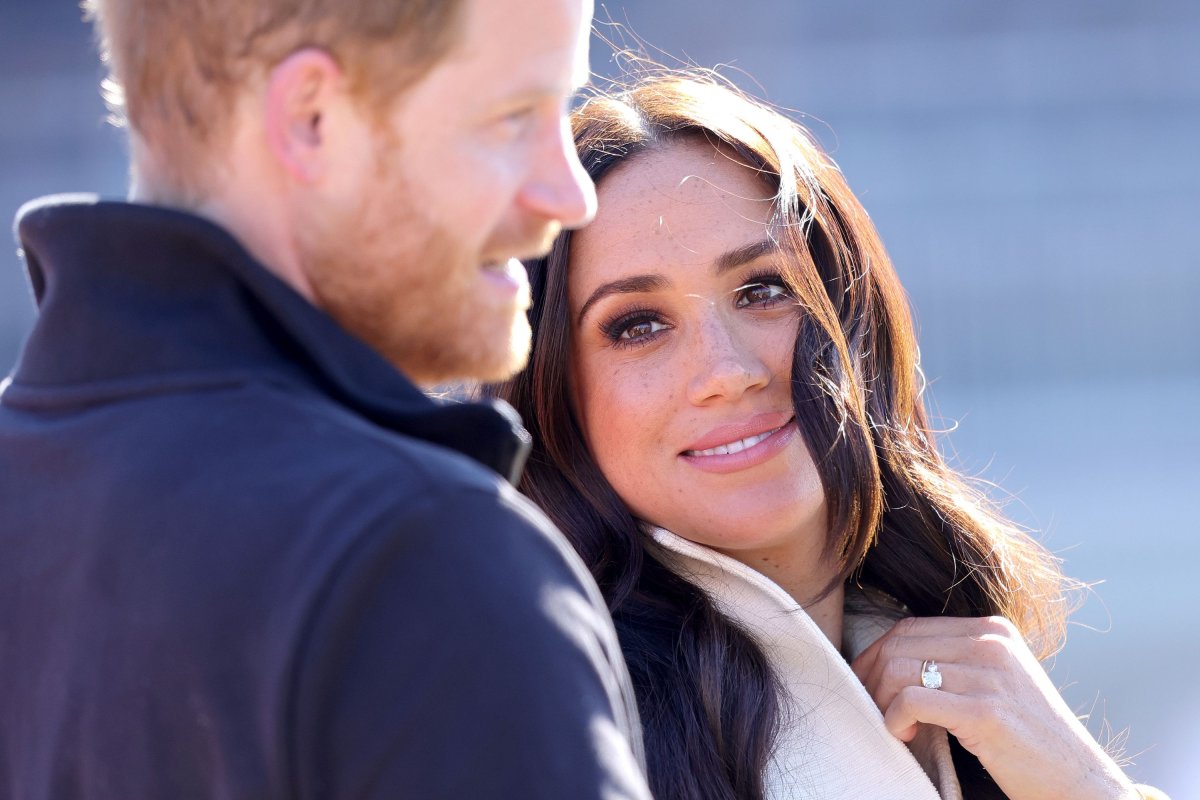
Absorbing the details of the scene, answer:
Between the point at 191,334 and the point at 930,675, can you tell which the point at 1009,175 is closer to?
the point at 930,675

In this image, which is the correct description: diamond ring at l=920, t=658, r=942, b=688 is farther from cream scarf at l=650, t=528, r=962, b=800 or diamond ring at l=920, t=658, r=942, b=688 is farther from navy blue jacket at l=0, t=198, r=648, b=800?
navy blue jacket at l=0, t=198, r=648, b=800

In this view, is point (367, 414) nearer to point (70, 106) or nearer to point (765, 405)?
point (765, 405)

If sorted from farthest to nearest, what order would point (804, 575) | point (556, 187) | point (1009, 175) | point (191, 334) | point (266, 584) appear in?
point (1009, 175)
point (804, 575)
point (556, 187)
point (191, 334)
point (266, 584)

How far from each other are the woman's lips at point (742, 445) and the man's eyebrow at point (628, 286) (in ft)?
0.78

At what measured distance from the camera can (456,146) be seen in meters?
0.95

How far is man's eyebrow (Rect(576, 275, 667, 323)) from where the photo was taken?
2.17 meters

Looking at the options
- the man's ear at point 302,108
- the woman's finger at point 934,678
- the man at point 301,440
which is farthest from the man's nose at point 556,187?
the woman's finger at point 934,678

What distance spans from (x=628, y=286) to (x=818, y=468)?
0.39 m

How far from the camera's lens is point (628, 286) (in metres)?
2.19

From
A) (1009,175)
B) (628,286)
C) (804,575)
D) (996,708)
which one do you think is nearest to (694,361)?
(628,286)

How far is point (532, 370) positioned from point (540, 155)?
126 cm

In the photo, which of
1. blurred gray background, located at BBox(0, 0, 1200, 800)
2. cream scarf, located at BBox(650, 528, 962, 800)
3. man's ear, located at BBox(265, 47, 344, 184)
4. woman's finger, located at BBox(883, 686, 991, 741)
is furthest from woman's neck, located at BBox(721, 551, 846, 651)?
blurred gray background, located at BBox(0, 0, 1200, 800)

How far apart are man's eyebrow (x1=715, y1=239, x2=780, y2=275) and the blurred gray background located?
9402 millimetres

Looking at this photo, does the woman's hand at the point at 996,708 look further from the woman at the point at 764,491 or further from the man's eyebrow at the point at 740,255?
the man's eyebrow at the point at 740,255
